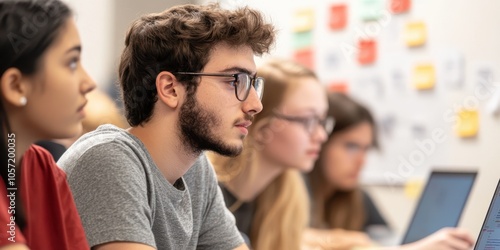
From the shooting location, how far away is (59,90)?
963 mm

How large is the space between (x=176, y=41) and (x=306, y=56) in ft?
8.01

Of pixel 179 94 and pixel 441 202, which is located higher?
pixel 179 94

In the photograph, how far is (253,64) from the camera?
1.30m

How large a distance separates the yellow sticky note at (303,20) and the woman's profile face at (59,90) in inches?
106

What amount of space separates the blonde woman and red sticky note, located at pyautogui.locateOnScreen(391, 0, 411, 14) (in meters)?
0.88

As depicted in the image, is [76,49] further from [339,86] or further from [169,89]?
[339,86]

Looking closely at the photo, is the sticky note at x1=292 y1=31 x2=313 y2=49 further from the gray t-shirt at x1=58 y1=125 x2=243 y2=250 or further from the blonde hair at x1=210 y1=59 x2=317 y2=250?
the gray t-shirt at x1=58 y1=125 x2=243 y2=250

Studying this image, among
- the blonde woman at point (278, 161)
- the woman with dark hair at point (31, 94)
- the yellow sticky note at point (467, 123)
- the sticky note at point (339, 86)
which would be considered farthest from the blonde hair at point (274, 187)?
the woman with dark hair at point (31, 94)

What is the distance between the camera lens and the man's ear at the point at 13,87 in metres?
0.92

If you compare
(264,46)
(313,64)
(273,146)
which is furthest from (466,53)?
(264,46)

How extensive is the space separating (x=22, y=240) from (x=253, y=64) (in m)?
0.52

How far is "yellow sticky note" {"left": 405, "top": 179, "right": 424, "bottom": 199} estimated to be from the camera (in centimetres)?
324

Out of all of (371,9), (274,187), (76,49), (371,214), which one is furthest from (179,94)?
(371,9)

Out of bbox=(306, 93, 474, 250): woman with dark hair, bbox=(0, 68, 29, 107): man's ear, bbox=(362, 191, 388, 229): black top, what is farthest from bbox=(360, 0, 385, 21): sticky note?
bbox=(0, 68, 29, 107): man's ear
